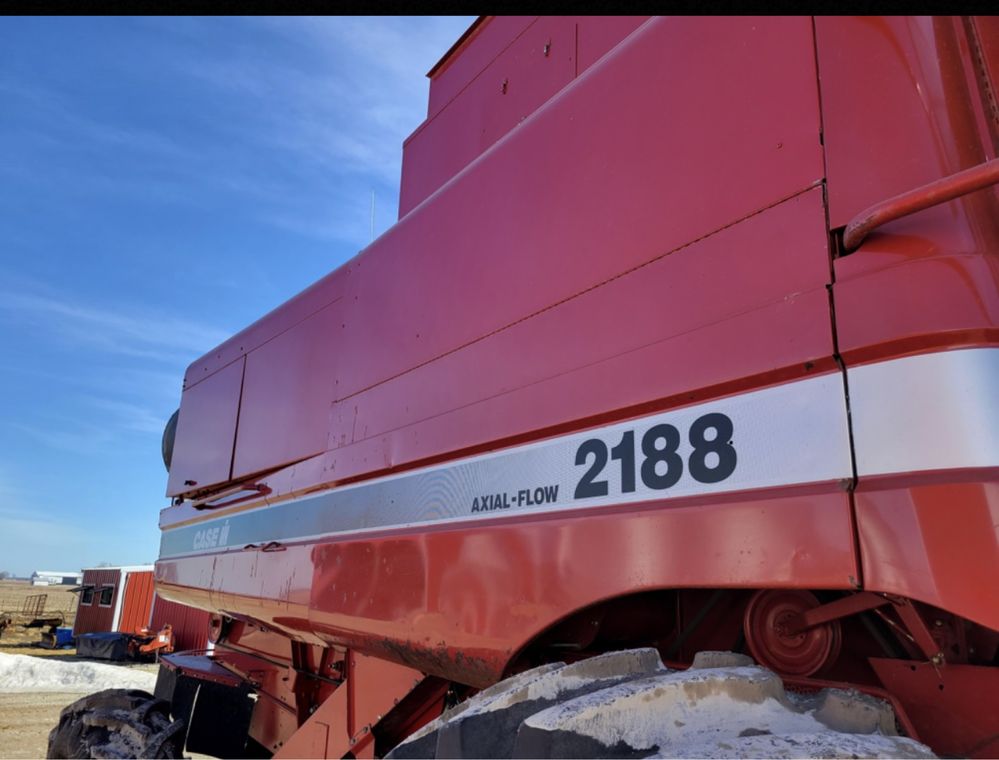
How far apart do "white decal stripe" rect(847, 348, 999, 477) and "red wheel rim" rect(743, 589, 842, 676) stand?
0.40 metres

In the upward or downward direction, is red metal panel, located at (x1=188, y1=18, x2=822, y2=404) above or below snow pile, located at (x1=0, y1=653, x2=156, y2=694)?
above

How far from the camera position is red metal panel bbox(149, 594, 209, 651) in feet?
69.5

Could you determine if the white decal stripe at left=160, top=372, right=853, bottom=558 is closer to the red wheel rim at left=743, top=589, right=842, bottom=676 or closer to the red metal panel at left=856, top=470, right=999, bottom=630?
the red metal panel at left=856, top=470, right=999, bottom=630

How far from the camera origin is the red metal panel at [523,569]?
142 centimetres

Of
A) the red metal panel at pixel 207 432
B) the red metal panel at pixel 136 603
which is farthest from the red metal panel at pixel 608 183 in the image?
the red metal panel at pixel 136 603

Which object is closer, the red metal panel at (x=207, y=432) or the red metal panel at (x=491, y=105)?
the red metal panel at (x=491, y=105)

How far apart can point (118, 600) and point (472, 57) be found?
29.0 metres

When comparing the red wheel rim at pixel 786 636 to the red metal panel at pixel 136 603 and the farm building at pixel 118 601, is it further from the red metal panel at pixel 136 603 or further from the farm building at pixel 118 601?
the red metal panel at pixel 136 603

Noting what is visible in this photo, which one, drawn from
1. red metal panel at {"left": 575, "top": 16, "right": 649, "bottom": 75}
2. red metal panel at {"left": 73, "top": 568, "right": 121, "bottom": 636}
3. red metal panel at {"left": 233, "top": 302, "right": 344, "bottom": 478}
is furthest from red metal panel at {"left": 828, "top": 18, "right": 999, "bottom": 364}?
red metal panel at {"left": 73, "top": 568, "right": 121, "bottom": 636}

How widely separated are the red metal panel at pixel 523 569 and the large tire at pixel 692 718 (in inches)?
7.3

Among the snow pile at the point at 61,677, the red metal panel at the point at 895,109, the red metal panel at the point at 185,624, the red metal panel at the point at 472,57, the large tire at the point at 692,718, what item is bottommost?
the snow pile at the point at 61,677

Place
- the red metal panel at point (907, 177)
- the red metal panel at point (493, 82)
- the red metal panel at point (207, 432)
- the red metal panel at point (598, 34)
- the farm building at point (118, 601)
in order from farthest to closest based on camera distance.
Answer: the farm building at point (118, 601) → the red metal panel at point (207, 432) → the red metal panel at point (493, 82) → the red metal panel at point (598, 34) → the red metal panel at point (907, 177)

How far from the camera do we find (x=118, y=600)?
27.8m

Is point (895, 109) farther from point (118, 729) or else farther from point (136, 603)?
point (136, 603)
